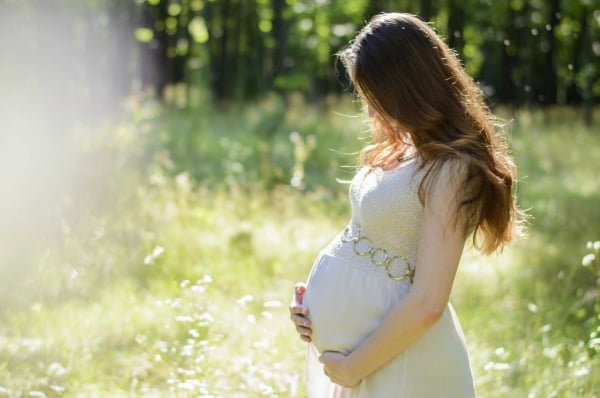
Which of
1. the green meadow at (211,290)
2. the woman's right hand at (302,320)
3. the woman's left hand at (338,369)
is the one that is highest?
the woman's right hand at (302,320)

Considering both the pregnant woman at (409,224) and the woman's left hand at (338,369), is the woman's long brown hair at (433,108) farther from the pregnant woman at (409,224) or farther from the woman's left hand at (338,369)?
the woman's left hand at (338,369)

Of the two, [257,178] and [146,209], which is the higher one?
[146,209]

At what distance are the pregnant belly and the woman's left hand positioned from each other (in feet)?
0.10

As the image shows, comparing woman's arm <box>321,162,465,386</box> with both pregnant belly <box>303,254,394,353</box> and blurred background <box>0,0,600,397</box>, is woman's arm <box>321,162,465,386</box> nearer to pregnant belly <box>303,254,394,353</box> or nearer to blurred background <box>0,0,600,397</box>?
pregnant belly <box>303,254,394,353</box>

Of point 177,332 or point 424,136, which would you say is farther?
point 177,332

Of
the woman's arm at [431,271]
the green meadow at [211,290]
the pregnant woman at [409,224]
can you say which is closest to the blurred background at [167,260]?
the green meadow at [211,290]

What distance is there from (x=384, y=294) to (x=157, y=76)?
21.6 metres

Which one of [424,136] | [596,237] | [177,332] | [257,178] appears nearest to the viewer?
[424,136]

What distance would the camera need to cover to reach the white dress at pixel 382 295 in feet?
8.64

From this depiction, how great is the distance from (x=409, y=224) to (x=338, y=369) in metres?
0.51

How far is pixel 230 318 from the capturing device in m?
5.64

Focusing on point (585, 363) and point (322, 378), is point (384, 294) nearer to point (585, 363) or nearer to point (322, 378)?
point (322, 378)

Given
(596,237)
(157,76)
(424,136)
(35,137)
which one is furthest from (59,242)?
(157,76)

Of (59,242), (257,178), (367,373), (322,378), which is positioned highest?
(367,373)
